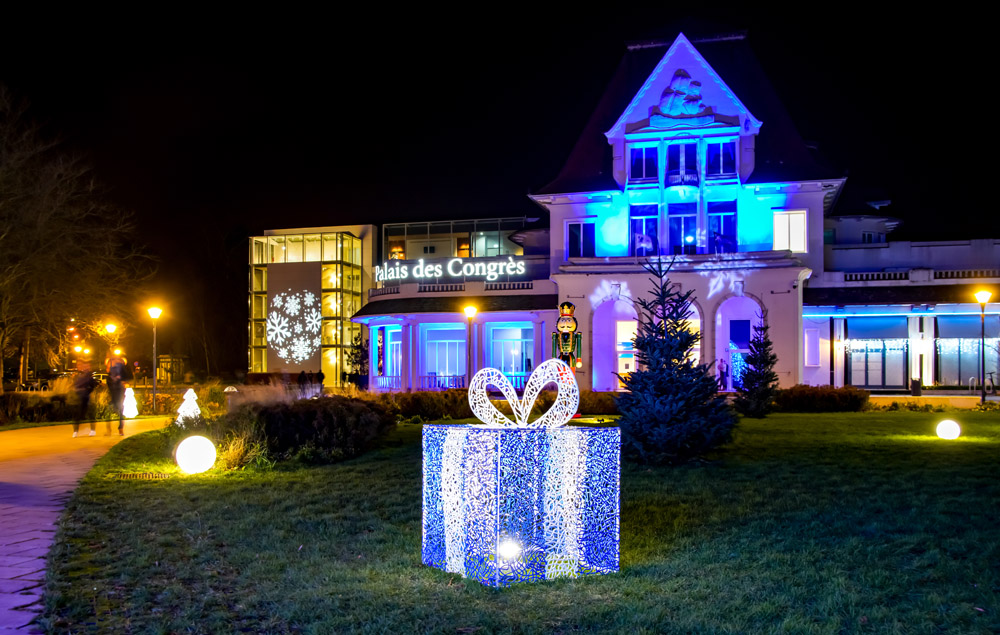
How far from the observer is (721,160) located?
37281mm

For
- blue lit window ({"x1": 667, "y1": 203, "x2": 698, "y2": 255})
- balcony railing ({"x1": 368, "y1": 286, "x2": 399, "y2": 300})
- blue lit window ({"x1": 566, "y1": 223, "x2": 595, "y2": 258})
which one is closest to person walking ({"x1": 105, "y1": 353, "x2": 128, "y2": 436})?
balcony railing ({"x1": 368, "y1": 286, "x2": 399, "y2": 300})

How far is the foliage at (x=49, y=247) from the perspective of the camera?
28.8 m

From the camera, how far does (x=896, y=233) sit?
4953 centimetres

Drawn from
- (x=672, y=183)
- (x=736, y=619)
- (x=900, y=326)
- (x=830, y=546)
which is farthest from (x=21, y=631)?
(x=900, y=326)

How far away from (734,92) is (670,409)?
2876 centimetres

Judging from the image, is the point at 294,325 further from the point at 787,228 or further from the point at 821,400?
the point at 821,400

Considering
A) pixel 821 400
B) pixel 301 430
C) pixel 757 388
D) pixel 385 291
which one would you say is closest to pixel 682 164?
pixel 821 400

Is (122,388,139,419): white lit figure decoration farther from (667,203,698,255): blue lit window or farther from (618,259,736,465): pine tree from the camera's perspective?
(667,203,698,255): blue lit window

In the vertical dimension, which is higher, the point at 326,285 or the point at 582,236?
the point at 582,236

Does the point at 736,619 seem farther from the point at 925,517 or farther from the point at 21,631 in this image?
the point at 21,631

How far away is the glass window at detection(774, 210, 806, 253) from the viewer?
3784 cm

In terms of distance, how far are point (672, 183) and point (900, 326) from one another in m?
13.2

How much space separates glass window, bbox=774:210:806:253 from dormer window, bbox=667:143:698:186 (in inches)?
173

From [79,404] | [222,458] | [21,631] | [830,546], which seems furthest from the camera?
[79,404]
